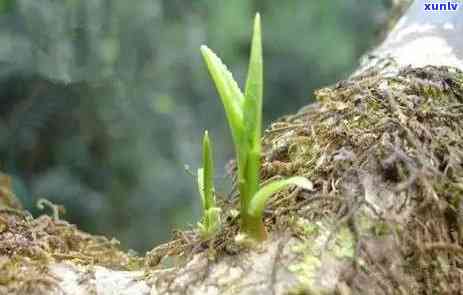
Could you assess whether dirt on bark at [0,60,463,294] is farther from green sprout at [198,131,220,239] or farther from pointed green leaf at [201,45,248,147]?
pointed green leaf at [201,45,248,147]

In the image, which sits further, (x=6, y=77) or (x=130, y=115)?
(x=130, y=115)

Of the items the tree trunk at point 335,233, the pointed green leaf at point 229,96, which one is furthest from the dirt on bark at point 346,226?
the pointed green leaf at point 229,96

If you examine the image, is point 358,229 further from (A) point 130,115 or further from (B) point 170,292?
(A) point 130,115

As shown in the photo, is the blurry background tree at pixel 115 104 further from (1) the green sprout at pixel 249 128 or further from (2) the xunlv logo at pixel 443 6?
(1) the green sprout at pixel 249 128

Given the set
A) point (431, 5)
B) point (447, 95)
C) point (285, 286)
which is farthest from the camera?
point (431, 5)

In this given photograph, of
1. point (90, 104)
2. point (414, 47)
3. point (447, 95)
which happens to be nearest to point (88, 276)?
point (447, 95)

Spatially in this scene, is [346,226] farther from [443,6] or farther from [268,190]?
[443,6]

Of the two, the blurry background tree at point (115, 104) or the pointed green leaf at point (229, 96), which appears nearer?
the pointed green leaf at point (229, 96)

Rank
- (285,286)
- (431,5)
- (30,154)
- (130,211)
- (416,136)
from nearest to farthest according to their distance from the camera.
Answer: (285,286) < (416,136) < (431,5) < (30,154) < (130,211)
